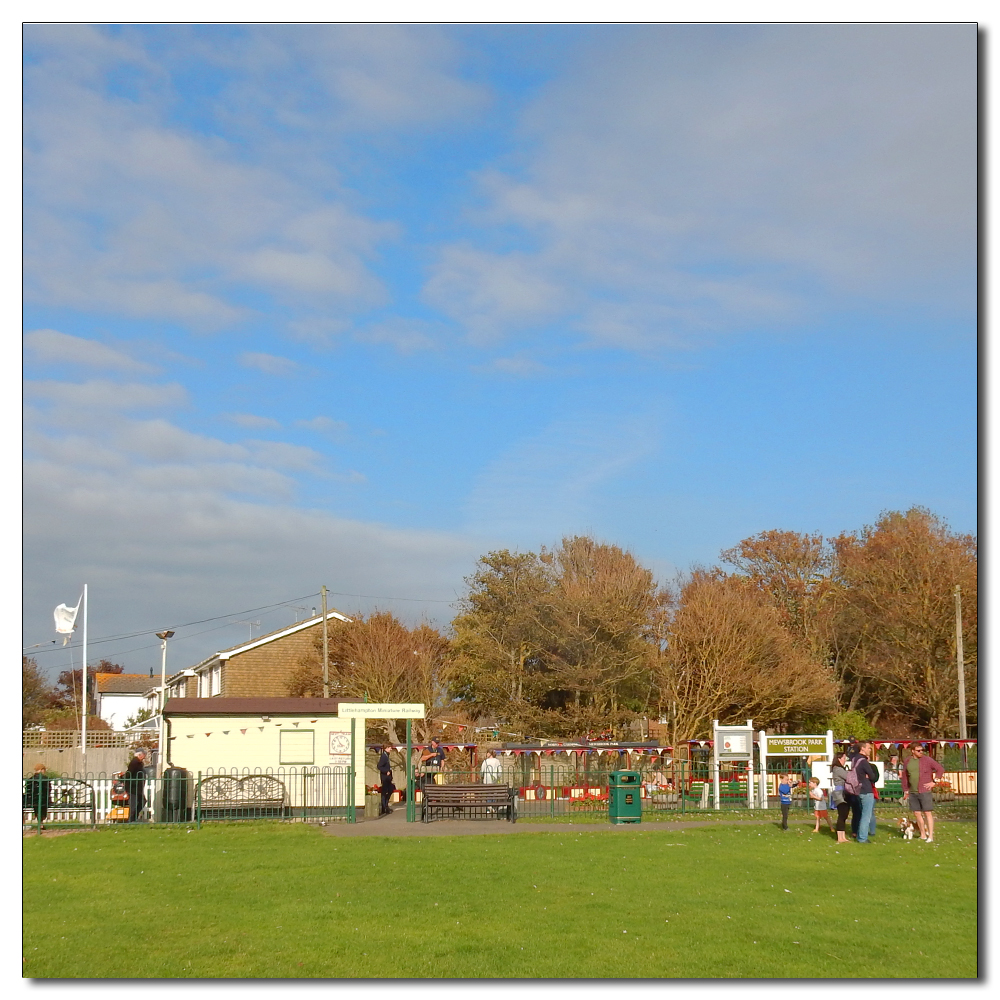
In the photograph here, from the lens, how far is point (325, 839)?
18.9 meters

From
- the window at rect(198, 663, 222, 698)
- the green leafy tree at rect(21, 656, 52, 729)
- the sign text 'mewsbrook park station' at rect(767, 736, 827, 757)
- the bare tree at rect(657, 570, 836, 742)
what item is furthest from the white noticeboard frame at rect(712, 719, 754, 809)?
the green leafy tree at rect(21, 656, 52, 729)

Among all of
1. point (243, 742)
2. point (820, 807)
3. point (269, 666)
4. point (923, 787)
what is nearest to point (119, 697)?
point (269, 666)

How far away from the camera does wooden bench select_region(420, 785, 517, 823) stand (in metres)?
22.5

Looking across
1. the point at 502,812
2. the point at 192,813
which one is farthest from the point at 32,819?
the point at 502,812


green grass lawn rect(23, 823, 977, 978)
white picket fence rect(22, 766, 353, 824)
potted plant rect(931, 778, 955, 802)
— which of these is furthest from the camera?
potted plant rect(931, 778, 955, 802)

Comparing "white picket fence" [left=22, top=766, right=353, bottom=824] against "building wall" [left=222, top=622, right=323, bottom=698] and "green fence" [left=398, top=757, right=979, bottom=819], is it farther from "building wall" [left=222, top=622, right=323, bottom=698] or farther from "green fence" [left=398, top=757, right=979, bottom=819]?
"building wall" [left=222, top=622, right=323, bottom=698]

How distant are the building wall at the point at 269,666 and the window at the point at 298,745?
100 feet

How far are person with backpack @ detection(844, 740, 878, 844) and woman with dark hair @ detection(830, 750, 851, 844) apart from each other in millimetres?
218

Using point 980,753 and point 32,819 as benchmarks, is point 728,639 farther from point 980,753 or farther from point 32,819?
point 980,753

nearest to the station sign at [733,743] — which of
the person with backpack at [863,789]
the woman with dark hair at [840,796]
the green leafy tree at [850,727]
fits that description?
the woman with dark hair at [840,796]

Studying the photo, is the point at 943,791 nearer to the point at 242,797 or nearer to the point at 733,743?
the point at 733,743

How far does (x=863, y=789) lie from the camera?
18.9 metres

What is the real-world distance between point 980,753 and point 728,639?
38575 mm

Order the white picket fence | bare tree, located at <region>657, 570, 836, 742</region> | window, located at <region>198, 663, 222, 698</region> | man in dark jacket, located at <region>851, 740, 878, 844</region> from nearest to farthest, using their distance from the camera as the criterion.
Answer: man in dark jacket, located at <region>851, 740, 878, 844</region> < the white picket fence < bare tree, located at <region>657, 570, 836, 742</region> < window, located at <region>198, 663, 222, 698</region>
